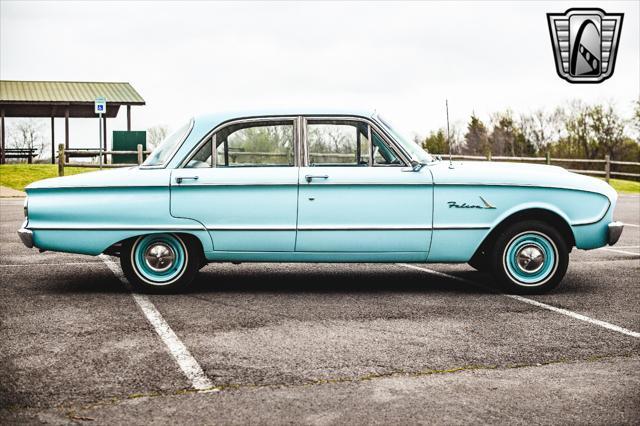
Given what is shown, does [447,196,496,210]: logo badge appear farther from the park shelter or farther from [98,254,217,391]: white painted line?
the park shelter

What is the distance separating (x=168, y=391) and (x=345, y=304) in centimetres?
276

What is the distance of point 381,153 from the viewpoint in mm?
7504

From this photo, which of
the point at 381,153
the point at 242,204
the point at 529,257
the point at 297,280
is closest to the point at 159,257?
the point at 242,204

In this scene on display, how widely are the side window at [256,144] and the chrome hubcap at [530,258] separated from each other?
2.18 metres

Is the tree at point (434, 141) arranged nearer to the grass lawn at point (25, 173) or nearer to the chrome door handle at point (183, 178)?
the grass lawn at point (25, 173)

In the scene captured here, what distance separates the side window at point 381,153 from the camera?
24.5 ft

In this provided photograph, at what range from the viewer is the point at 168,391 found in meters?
4.43

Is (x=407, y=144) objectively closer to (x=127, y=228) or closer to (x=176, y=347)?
(x=127, y=228)

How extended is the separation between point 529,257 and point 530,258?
0.01 m

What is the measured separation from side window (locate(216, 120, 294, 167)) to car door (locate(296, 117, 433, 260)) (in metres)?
0.27

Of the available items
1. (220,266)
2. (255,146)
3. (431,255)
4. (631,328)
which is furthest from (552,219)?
(220,266)

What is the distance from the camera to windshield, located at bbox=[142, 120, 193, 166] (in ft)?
24.6

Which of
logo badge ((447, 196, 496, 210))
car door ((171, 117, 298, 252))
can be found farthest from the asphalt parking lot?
logo badge ((447, 196, 496, 210))

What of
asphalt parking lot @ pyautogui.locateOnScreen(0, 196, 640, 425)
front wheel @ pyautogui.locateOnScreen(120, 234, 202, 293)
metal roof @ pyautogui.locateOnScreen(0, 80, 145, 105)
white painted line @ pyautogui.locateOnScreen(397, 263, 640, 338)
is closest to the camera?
asphalt parking lot @ pyautogui.locateOnScreen(0, 196, 640, 425)
